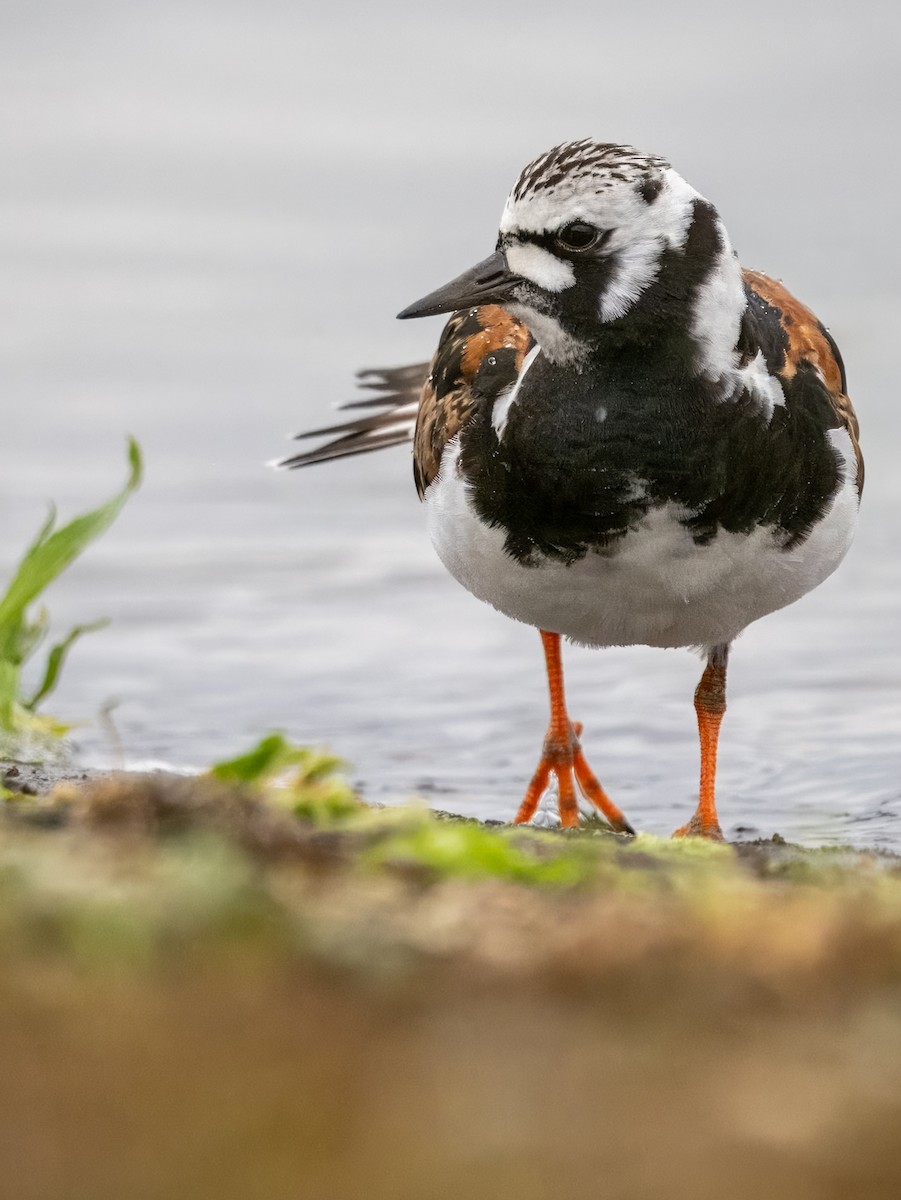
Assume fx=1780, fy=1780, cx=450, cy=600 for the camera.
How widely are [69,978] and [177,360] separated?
935cm

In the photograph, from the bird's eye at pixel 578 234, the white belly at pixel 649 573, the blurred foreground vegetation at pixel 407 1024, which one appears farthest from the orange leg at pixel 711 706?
the blurred foreground vegetation at pixel 407 1024

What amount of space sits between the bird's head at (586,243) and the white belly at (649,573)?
1.68ft

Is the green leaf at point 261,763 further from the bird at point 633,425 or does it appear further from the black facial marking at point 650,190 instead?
the black facial marking at point 650,190

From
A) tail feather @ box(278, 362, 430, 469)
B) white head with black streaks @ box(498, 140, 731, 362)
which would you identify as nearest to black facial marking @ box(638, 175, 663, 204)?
white head with black streaks @ box(498, 140, 731, 362)

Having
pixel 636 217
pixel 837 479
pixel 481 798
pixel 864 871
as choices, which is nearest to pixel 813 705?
pixel 481 798

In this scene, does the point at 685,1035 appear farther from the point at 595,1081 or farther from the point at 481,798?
the point at 481,798

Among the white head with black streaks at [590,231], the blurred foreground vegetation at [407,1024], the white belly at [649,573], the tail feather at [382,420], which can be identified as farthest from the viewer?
the tail feather at [382,420]

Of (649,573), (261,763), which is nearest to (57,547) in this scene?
(649,573)

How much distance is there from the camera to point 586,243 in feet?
13.7

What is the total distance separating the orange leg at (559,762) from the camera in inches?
231

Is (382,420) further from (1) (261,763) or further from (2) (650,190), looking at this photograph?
(1) (261,763)

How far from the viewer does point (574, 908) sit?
2.33m

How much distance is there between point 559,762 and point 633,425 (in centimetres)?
192

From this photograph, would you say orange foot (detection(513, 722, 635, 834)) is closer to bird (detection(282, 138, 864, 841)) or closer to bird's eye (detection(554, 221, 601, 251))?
bird (detection(282, 138, 864, 841))
